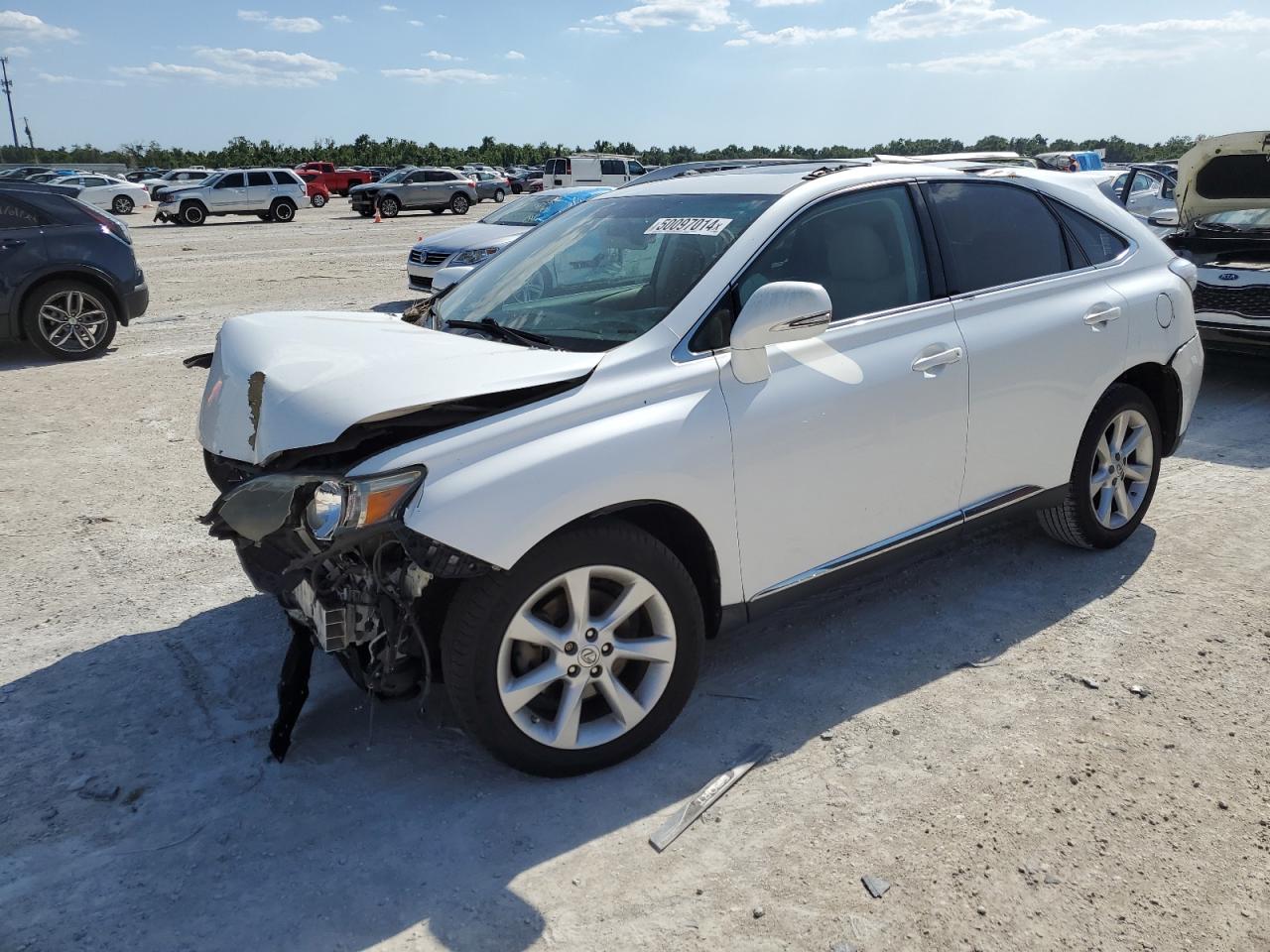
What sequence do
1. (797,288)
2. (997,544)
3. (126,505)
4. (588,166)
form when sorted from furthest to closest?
(588,166)
(126,505)
(997,544)
(797,288)

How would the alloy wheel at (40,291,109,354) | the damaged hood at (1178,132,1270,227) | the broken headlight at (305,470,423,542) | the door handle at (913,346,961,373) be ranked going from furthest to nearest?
the alloy wheel at (40,291,109,354)
the damaged hood at (1178,132,1270,227)
the door handle at (913,346,961,373)
the broken headlight at (305,470,423,542)

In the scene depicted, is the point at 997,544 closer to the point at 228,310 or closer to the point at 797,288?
the point at 797,288

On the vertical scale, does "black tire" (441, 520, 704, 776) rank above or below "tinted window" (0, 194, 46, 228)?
below

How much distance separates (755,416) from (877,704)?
117cm

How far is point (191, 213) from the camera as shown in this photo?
3338 cm

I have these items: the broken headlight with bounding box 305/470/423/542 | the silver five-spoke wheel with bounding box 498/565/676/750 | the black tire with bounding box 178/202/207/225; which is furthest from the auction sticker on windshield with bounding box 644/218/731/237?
the black tire with bounding box 178/202/207/225

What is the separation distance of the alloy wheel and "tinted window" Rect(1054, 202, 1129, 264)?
9.45 metres

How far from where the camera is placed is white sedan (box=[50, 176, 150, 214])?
38.6 meters

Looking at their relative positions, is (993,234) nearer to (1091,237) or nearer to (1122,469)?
(1091,237)

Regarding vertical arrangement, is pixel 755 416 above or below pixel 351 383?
below

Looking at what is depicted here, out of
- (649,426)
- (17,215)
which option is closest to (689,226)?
(649,426)

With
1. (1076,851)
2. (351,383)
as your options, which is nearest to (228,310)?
(351,383)

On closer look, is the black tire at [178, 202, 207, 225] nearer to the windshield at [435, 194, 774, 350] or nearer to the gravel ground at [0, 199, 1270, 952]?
the gravel ground at [0, 199, 1270, 952]

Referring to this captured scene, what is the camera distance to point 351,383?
10.2 feet
